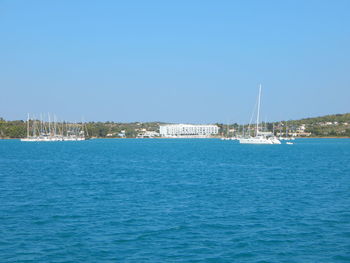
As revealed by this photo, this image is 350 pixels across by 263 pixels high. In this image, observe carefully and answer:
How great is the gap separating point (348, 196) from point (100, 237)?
49.6 ft

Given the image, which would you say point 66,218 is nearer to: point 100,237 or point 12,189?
point 100,237

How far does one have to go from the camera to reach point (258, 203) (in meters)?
22.9

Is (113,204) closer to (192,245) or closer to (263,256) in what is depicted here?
(192,245)

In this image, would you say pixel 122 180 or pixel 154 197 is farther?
pixel 122 180

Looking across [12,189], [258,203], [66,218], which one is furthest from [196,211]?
[12,189]

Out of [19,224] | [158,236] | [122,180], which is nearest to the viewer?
[158,236]

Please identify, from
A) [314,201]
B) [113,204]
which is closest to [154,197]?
[113,204]

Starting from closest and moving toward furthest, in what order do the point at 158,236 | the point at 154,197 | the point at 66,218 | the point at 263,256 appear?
1. the point at 263,256
2. the point at 158,236
3. the point at 66,218
4. the point at 154,197

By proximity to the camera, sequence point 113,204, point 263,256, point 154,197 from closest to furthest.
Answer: point 263,256, point 113,204, point 154,197

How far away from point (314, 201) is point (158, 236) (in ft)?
34.8

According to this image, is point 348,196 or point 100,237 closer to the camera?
point 100,237

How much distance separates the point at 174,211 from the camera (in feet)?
67.5

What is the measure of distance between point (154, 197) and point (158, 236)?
348 inches

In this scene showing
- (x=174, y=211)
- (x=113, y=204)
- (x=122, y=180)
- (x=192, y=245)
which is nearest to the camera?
(x=192, y=245)
